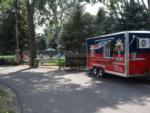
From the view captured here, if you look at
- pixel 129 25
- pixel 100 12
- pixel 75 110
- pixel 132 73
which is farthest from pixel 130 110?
pixel 100 12

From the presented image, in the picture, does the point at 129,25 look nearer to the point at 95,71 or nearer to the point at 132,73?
the point at 95,71

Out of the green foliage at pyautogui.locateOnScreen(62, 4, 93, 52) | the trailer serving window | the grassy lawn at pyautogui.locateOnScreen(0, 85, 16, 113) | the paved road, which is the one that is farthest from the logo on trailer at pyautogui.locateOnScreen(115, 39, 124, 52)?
the green foliage at pyautogui.locateOnScreen(62, 4, 93, 52)

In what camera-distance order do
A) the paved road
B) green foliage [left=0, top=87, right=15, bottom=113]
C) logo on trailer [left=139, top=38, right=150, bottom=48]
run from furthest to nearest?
logo on trailer [left=139, top=38, right=150, bottom=48] < the paved road < green foliage [left=0, top=87, right=15, bottom=113]

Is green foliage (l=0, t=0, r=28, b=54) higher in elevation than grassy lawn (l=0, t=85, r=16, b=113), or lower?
higher

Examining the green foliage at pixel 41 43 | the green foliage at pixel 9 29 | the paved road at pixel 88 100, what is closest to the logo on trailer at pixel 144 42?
the paved road at pixel 88 100

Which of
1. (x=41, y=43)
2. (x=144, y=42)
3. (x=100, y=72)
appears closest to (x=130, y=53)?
(x=144, y=42)

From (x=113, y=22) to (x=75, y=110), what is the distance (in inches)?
690

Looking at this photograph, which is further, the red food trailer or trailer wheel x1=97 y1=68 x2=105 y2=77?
trailer wheel x1=97 y1=68 x2=105 y2=77

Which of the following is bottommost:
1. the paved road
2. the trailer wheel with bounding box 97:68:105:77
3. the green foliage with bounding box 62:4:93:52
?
the paved road

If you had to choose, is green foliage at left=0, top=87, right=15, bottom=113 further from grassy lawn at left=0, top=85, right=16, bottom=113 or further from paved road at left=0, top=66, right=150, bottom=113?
paved road at left=0, top=66, right=150, bottom=113

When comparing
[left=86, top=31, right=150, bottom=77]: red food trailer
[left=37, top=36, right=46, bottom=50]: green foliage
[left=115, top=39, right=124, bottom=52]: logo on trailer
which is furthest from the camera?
[left=37, top=36, right=46, bottom=50]: green foliage

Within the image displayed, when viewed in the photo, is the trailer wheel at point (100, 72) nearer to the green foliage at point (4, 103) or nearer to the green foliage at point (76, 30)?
the green foliage at point (4, 103)

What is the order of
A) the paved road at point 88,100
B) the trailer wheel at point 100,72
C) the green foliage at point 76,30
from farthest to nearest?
the green foliage at point 76,30 < the trailer wheel at point 100,72 < the paved road at point 88,100

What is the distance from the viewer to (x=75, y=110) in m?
9.68
